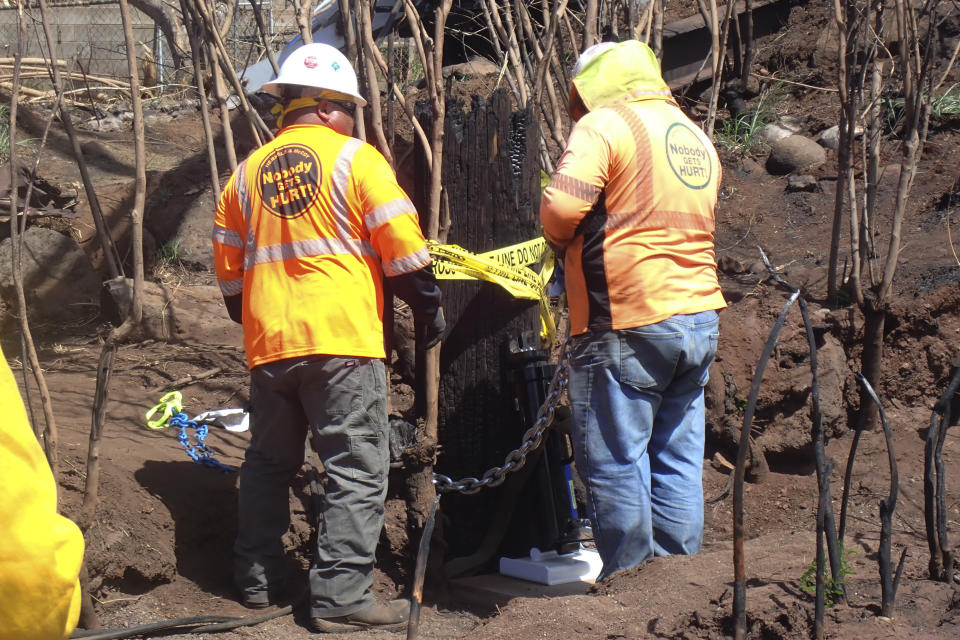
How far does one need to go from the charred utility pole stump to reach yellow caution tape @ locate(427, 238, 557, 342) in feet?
0.16

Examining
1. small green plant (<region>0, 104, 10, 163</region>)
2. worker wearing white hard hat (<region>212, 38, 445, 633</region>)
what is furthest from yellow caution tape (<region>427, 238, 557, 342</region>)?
small green plant (<region>0, 104, 10, 163</region>)

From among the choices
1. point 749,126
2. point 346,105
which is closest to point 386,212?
point 346,105

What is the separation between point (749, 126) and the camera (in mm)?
7754

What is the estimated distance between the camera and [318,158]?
3418 millimetres

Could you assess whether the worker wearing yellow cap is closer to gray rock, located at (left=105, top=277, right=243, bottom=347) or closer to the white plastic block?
the white plastic block

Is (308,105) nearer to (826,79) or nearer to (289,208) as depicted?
(289,208)

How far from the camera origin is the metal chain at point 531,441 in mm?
3746

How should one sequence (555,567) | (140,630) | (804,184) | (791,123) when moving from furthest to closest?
1. (791,123)
2. (804,184)
3. (555,567)
4. (140,630)

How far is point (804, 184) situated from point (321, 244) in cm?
480

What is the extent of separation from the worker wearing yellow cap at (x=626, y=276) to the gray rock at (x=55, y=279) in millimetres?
3878

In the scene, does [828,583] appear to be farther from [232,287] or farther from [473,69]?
[473,69]

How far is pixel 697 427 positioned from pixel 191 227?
4.43 meters

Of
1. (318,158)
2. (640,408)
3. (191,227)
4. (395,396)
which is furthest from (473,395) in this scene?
(191,227)

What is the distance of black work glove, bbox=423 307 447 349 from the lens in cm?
365
